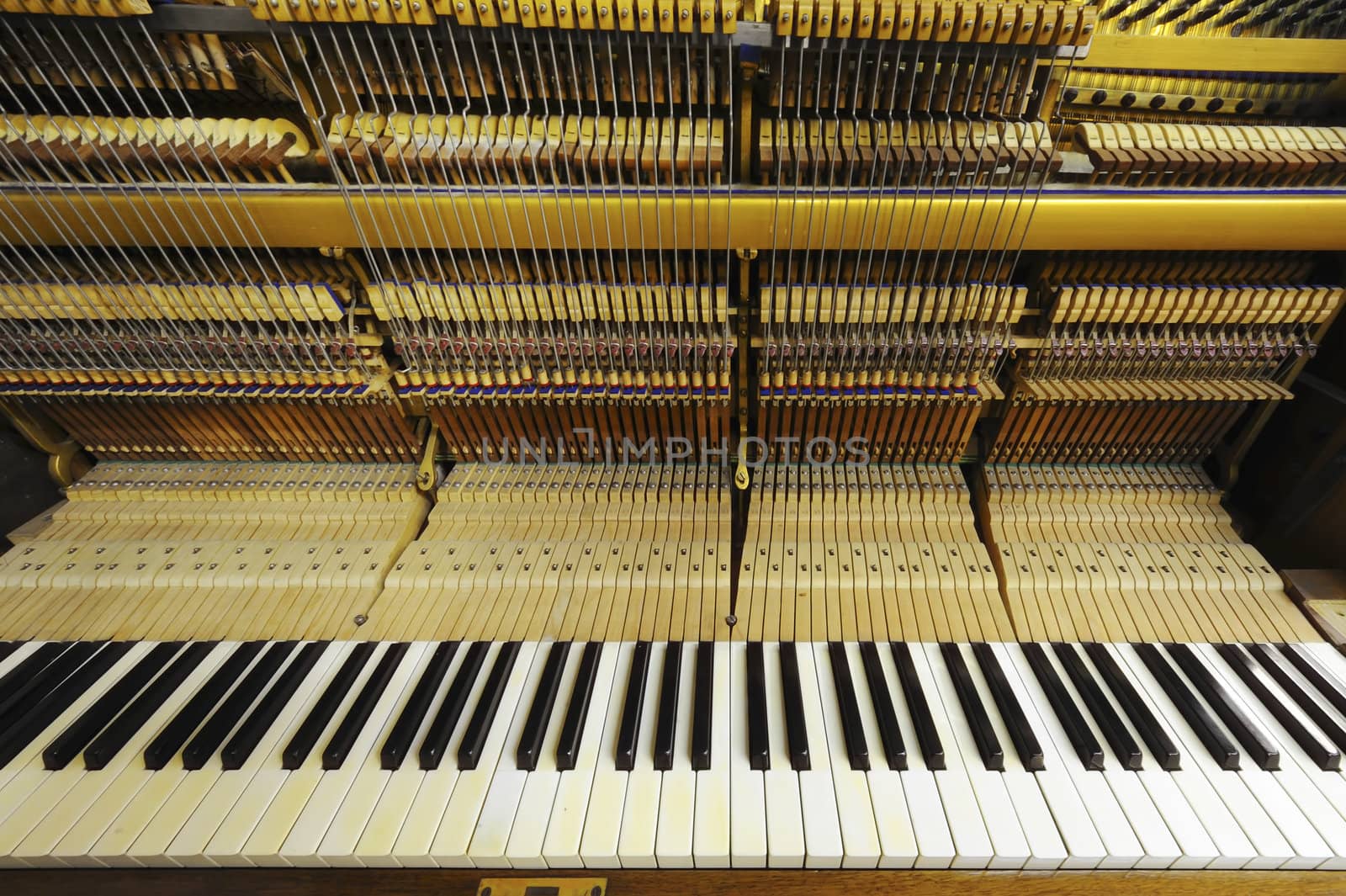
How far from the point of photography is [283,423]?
2254mm

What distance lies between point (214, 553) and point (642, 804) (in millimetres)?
1856

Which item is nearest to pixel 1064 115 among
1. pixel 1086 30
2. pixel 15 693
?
pixel 1086 30

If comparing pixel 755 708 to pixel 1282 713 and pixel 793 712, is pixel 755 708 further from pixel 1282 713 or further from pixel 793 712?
pixel 1282 713

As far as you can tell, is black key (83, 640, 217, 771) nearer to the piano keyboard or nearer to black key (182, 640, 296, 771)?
the piano keyboard

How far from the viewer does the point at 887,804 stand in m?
1.34

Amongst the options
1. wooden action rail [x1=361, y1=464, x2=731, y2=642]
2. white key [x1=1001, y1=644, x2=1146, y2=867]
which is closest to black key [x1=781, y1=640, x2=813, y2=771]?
wooden action rail [x1=361, y1=464, x2=731, y2=642]

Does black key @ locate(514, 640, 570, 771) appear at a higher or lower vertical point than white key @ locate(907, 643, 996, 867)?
higher

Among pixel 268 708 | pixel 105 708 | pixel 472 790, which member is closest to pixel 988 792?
pixel 472 790

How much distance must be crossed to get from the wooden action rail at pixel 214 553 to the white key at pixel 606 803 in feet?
3.09

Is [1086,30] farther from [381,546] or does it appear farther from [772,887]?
[381,546]

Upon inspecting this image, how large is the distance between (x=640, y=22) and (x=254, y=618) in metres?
2.12

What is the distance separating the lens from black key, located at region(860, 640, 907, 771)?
138 centimetres

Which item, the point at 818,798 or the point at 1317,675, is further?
the point at 1317,675

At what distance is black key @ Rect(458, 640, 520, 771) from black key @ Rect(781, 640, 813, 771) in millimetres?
776
